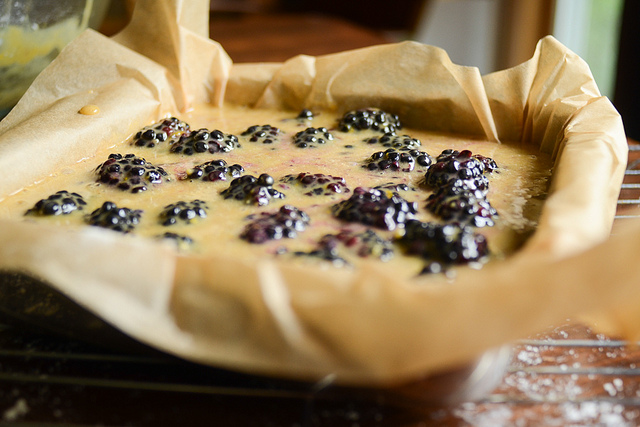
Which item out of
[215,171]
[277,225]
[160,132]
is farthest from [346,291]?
[160,132]

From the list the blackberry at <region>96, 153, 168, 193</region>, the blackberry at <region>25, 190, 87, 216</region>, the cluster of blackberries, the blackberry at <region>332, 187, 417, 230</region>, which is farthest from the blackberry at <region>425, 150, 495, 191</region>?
the blackberry at <region>25, 190, 87, 216</region>

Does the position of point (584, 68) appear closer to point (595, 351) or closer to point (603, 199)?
point (603, 199)

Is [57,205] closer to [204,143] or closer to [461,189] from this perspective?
[204,143]

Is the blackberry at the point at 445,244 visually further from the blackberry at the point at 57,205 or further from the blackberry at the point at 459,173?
the blackberry at the point at 57,205

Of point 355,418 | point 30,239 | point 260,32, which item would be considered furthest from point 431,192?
point 260,32

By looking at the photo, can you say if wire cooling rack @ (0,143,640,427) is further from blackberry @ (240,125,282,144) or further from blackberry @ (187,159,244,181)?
blackberry @ (240,125,282,144)

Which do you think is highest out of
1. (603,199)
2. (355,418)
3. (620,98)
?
(603,199)
